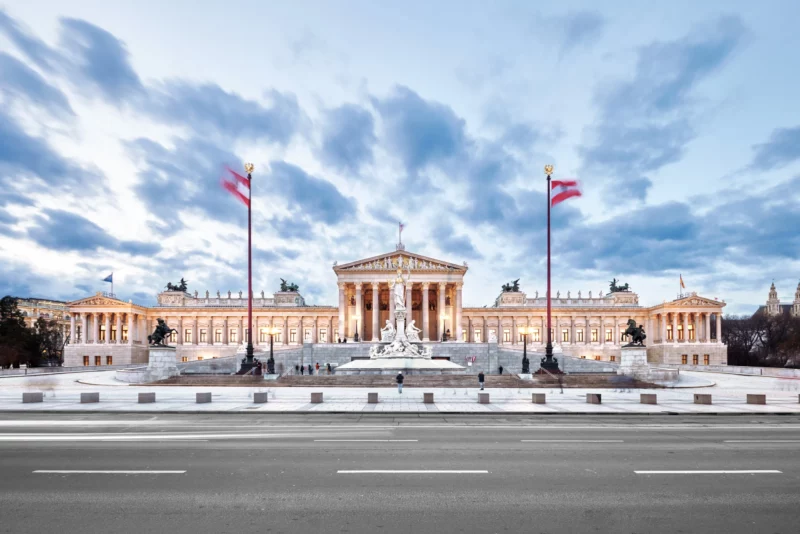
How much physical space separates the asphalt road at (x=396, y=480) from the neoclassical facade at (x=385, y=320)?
283 feet

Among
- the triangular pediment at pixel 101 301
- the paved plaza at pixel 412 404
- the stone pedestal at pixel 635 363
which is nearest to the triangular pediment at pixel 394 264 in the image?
the triangular pediment at pixel 101 301

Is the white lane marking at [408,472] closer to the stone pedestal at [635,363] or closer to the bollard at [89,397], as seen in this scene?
the bollard at [89,397]

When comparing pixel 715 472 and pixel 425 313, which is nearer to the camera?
pixel 715 472

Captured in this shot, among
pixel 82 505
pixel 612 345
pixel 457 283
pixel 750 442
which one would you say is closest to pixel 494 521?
pixel 82 505

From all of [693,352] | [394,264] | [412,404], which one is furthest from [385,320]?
[412,404]

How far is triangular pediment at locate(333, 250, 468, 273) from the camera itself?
10406 centimetres

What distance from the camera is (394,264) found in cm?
10375

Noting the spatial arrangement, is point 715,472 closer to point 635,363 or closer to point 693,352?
point 635,363

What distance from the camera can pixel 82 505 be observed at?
10.1m

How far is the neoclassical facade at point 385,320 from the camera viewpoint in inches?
4210

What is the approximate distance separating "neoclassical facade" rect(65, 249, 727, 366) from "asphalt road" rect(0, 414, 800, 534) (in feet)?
283

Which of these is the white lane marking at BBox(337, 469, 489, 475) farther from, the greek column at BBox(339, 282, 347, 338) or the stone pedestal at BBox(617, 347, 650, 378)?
the greek column at BBox(339, 282, 347, 338)

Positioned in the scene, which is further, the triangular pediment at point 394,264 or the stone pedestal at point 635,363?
the triangular pediment at point 394,264

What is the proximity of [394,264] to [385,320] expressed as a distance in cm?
1595
